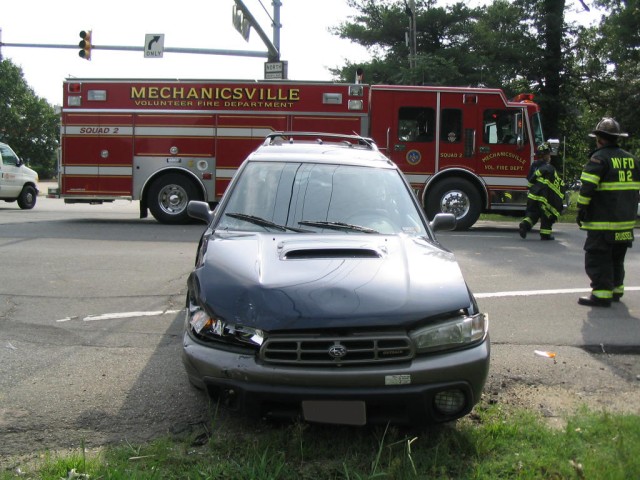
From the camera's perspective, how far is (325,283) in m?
3.25

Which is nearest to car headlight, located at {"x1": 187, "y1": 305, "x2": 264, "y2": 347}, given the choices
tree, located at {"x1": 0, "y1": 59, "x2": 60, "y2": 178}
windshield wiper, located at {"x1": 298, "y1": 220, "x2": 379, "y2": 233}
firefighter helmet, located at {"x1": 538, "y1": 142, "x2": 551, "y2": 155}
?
windshield wiper, located at {"x1": 298, "y1": 220, "x2": 379, "y2": 233}

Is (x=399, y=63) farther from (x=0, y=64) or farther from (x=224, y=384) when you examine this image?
(x=0, y=64)

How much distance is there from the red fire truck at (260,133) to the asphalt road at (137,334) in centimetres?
373

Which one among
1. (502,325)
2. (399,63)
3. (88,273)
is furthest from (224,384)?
(399,63)

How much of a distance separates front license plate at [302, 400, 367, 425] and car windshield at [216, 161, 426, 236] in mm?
1460

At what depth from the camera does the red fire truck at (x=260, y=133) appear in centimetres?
1366

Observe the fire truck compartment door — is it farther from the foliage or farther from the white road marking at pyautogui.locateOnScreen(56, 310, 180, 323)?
the foliage

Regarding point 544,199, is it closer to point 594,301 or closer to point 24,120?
point 594,301

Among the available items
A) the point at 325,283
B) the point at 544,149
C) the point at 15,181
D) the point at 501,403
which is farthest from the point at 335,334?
the point at 15,181

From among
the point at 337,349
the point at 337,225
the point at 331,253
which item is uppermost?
the point at 337,225

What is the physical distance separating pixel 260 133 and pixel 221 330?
36.7ft

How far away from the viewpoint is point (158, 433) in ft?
11.3

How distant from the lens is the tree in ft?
223

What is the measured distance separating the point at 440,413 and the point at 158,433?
1514 millimetres
